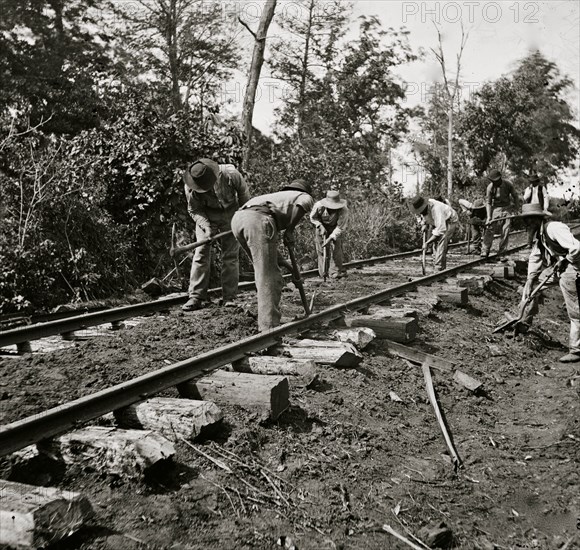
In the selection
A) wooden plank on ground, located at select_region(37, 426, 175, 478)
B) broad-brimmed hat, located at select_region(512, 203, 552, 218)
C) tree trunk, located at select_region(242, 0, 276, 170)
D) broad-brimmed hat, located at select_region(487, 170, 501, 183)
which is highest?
tree trunk, located at select_region(242, 0, 276, 170)

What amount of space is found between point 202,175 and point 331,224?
13.6 ft

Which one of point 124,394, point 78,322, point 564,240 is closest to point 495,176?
point 564,240

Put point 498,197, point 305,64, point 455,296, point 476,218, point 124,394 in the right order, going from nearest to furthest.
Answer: point 124,394
point 455,296
point 498,197
point 476,218
point 305,64

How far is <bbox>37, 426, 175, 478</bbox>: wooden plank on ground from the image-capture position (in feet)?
10.5

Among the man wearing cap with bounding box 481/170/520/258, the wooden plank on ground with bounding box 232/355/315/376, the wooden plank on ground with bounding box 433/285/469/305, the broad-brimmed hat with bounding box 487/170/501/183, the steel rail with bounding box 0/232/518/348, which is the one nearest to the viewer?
the wooden plank on ground with bounding box 232/355/315/376

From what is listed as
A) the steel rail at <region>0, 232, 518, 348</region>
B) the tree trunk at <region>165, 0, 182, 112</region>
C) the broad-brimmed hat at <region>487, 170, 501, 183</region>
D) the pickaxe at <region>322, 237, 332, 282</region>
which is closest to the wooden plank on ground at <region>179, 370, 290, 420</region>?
the steel rail at <region>0, 232, 518, 348</region>

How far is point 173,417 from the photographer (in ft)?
12.4

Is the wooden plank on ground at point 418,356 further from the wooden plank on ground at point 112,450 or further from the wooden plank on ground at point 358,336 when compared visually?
the wooden plank on ground at point 112,450

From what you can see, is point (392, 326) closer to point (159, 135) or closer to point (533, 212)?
point (533, 212)

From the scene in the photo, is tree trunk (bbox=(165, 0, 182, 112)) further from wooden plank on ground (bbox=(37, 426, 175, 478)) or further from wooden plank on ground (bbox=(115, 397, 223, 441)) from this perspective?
wooden plank on ground (bbox=(37, 426, 175, 478))

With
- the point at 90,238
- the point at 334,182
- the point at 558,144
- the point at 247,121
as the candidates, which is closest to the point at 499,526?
the point at 90,238

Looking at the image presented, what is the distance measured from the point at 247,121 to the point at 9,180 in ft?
25.7

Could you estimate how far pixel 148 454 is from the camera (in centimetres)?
321

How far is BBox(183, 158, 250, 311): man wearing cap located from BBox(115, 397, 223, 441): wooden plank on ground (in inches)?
153
